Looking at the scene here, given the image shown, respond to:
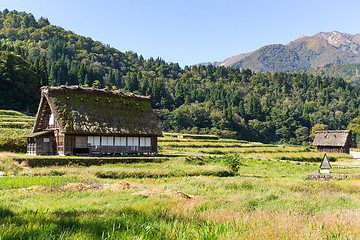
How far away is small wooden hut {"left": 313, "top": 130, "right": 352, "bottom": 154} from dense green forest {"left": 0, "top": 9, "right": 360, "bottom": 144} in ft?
128

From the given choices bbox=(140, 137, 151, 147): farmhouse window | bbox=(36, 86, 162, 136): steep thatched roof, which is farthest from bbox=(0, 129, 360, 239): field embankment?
bbox=(140, 137, 151, 147): farmhouse window

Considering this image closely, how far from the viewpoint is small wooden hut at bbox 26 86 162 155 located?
31.5 metres

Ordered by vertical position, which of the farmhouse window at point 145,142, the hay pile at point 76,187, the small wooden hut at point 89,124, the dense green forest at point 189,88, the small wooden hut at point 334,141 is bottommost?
the small wooden hut at point 334,141

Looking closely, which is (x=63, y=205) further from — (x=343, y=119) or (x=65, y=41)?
(x=65, y=41)

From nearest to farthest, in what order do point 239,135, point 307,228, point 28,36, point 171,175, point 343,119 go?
point 307,228 < point 171,175 < point 239,135 < point 343,119 < point 28,36

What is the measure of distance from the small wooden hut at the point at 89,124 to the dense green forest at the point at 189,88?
37.7 m

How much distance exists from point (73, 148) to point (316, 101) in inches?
6072

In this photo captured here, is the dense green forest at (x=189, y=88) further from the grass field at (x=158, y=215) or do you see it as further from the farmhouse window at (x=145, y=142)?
the grass field at (x=158, y=215)

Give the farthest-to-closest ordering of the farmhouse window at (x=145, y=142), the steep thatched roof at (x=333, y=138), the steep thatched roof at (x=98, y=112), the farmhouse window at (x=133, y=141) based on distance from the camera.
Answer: the steep thatched roof at (x=333, y=138)
the farmhouse window at (x=145, y=142)
the farmhouse window at (x=133, y=141)
the steep thatched roof at (x=98, y=112)

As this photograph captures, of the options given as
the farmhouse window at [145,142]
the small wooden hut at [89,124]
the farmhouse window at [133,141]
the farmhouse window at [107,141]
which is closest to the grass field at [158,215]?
the small wooden hut at [89,124]

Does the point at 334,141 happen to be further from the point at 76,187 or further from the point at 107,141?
the point at 76,187

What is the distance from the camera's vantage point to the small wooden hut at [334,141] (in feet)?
202

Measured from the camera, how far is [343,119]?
138250mm

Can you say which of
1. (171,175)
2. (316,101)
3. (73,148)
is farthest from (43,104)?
(316,101)
